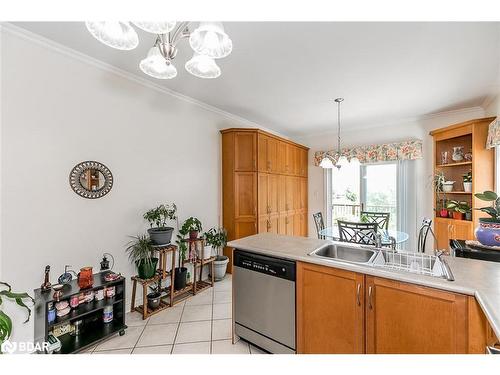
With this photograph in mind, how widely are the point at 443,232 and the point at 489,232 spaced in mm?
2225

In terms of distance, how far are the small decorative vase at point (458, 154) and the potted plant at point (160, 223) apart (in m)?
4.29

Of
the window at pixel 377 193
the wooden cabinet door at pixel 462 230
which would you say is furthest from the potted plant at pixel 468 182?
the window at pixel 377 193

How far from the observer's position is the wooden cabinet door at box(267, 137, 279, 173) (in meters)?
3.88

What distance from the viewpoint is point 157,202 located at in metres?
2.68

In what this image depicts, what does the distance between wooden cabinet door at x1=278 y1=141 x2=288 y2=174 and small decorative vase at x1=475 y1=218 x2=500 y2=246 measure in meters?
2.85

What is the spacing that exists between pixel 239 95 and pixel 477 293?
115 inches

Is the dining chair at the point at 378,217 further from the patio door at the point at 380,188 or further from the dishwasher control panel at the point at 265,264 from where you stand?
the dishwasher control panel at the point at 265,264

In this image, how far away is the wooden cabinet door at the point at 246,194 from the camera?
3.49 metres

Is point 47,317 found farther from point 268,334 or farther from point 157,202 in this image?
point 268,334

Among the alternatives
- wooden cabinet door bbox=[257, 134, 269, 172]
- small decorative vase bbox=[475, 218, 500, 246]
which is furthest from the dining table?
wooden cabinet door bbox=[257, 134, 269, 172]

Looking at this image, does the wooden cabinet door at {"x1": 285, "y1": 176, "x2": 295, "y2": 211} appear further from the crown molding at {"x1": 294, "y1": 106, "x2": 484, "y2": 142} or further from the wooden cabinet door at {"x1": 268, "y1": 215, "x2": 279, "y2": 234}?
the crown molding at {"x1": 294, "y1": 106, "x2": 484, "y2": 142}

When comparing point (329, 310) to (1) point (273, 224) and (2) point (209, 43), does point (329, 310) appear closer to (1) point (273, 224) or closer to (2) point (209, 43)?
(2) point (209, 43)

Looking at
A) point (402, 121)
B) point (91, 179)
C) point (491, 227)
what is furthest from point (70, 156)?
point (402, 121)
